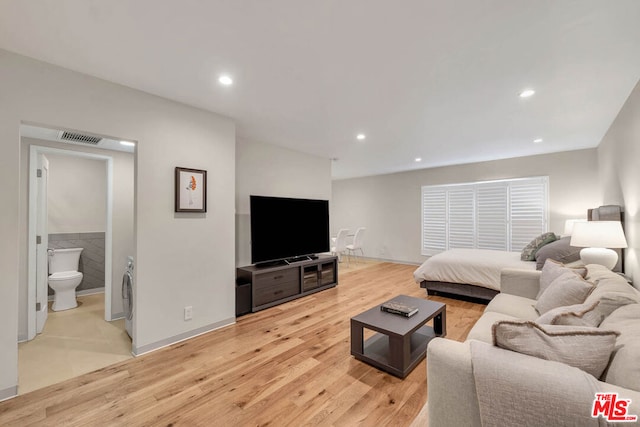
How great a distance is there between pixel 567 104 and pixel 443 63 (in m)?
1.86

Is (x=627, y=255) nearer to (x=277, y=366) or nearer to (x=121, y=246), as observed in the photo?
(x=277, y=366)

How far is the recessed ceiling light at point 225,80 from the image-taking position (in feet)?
7.50

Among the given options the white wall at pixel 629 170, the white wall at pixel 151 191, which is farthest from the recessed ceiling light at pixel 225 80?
the white wall at pixel 629 170

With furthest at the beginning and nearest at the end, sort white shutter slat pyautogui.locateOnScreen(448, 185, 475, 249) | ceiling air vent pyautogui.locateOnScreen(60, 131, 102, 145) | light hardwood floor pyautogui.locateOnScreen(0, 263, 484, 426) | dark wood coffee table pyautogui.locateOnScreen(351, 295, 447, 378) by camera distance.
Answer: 1. white shutter slat pyautogui.locateOnScreen(448, 185, 475, 249)
2. ceiling air vent pyautogui.locateOnScreen(60, 131, 102, 145)
3. dark wood coffee table pyautogui.locateOnScreen(351, 295, 447, 378)
4. light hardwood floor pyautogui.locateOnScreen(0, 263, 484, 426)

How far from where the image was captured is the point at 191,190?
9.26 feet

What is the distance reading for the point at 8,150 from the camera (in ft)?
6.29

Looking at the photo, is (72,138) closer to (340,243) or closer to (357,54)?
(357,54)

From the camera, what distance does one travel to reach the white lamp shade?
2.43 meters

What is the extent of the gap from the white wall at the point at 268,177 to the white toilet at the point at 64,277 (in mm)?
2274

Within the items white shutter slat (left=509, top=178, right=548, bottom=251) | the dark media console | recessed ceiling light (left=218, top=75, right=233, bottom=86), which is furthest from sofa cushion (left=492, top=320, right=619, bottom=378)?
white shutter slat (left=509, top=178, right=548, bottom=251)

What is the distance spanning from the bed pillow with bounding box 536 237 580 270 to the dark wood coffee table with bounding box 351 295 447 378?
1.74 m

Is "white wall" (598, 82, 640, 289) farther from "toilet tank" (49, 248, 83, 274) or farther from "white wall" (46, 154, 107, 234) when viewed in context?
"toilet tank" (49, 248, 83, 274)

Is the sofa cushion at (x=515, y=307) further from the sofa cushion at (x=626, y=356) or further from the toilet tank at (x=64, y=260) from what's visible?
the toilet tank at (x=64, y=260)

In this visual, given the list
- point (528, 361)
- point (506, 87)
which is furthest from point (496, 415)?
point (506, 87)
